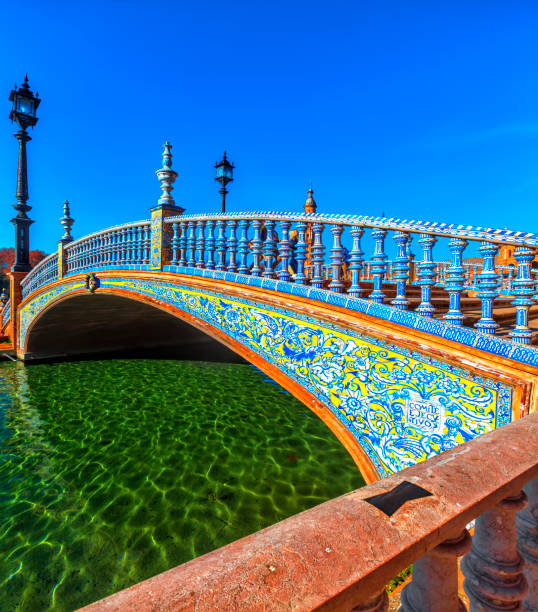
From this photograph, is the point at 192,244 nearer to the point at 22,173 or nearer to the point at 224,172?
the point at 224,172

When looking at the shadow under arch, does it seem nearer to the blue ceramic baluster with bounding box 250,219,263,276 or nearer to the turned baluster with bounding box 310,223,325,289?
the blue ceramic baluster with bounding box 250,219,263,276

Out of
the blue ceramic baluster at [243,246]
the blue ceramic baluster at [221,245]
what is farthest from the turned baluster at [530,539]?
the blue ceramic baluster at [221,245]

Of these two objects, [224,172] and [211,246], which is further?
[224,172]

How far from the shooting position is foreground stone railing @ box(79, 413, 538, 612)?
1.92 feet

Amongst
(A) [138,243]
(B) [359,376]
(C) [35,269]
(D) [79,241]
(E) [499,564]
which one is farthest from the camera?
(C) [35,269]

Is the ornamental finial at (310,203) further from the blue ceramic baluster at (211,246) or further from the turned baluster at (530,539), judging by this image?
the turned baluster at (530,539)

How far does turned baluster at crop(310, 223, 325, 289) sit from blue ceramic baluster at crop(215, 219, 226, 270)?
66.5 inches

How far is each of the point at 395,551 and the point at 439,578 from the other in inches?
15.2

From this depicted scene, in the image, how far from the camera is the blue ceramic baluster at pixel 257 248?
4.44 meters

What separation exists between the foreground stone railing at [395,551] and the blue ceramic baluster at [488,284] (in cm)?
155

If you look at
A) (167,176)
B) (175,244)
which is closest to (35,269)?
(167,176)

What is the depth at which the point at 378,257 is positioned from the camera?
319cm

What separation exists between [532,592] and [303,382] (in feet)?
→ 8.36

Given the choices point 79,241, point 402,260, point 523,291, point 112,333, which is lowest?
point 112,333
